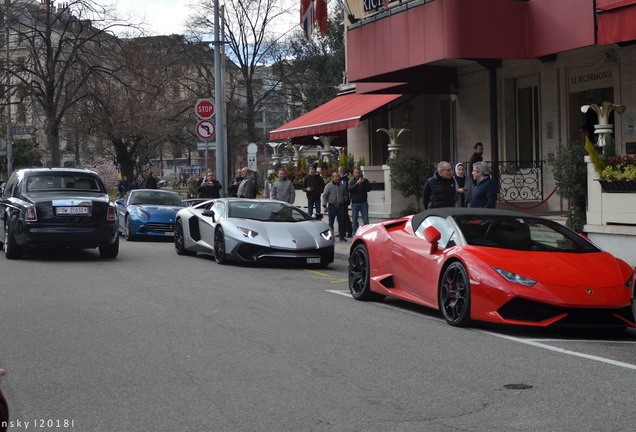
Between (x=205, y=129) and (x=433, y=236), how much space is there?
1809 cm

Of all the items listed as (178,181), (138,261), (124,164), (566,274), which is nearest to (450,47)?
(138,261)

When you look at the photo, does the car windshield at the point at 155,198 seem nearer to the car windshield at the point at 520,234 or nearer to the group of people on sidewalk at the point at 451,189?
the group of people on sidewalk at the point at 451,189

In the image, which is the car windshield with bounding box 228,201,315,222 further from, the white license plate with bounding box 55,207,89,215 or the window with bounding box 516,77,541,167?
the window with bounding box 516,77,541,167

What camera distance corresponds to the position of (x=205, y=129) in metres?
28.6

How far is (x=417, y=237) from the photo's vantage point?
460 inches

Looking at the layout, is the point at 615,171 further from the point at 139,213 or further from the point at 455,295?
the point at 139,213

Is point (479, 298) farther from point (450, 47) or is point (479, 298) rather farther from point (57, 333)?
point (450, 47)

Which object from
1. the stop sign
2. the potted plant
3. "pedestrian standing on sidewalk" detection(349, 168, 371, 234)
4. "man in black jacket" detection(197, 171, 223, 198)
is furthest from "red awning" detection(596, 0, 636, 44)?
the stop sign

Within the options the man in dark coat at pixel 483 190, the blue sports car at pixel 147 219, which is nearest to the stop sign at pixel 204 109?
the blue sports car at pixel 147 219

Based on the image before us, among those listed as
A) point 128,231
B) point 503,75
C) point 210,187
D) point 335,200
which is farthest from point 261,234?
point 210,187

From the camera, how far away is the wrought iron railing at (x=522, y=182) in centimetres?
2253

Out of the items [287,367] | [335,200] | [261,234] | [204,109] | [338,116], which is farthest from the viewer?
[204,109]

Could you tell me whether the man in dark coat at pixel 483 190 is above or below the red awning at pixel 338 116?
below

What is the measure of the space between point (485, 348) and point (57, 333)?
4.03 m
